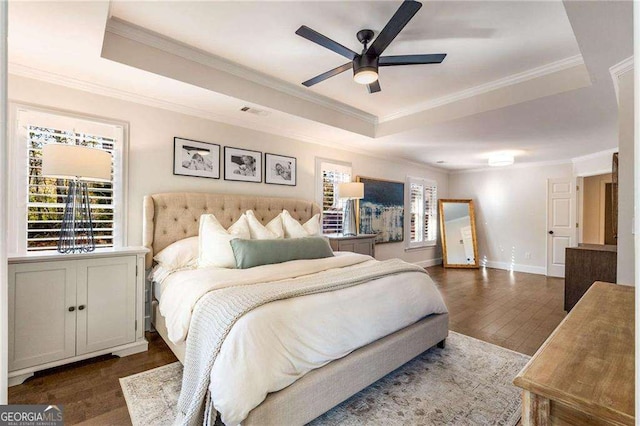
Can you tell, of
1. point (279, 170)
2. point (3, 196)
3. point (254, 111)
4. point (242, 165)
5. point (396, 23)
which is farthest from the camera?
point (279, 170)

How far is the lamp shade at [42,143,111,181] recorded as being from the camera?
7.45ft

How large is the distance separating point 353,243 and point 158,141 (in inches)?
113

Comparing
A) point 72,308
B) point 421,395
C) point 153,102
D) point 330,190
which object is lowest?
point 421,395

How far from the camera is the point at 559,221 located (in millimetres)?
6023

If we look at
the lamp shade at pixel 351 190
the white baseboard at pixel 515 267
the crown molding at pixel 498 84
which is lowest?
the white baseboard at pixel 515 267

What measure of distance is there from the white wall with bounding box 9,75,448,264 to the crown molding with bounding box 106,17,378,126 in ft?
2.51

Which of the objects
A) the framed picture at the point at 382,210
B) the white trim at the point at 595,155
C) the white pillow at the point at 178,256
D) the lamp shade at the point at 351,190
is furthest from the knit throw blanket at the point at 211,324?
the white trim at the point at 595,155

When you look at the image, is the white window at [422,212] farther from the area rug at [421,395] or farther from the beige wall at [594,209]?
the area rug at [421,395]

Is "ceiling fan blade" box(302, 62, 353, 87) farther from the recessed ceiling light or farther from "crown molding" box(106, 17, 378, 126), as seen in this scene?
the recessed ceiling light

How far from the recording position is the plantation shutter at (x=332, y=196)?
15.8ft

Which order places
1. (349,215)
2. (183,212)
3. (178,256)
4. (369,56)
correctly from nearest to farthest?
(369,56)
(178,256)
(183,212)
(349,215)

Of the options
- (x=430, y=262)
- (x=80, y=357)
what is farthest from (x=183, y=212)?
(x=430, y=262)

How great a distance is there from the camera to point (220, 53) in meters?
2.80

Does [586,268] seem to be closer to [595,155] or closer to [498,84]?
[498,84]
